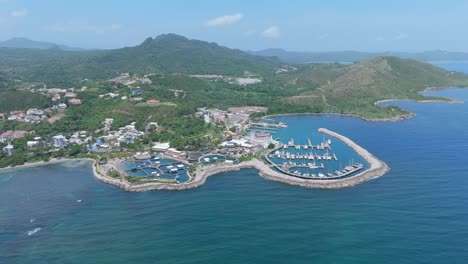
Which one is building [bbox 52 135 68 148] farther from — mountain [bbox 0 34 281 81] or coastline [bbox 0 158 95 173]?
mountain [bbox 0 34 281 81]

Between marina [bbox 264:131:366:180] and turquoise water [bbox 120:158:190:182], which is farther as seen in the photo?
marina [bbox 264:131:366:180]

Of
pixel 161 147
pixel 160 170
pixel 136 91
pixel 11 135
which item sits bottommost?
pixel 160 170

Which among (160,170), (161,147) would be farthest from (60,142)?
(160,170)

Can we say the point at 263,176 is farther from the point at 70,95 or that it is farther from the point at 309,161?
the point at 70,95

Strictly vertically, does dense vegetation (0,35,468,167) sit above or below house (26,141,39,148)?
above

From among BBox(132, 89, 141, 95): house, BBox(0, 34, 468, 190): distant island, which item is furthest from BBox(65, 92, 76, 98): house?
BBox(132, 89, 141, 95): house

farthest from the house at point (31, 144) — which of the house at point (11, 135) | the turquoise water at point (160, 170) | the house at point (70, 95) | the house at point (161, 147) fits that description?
the house at point (70, 95)

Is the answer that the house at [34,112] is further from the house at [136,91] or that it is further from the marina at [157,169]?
the marina at [157,169]
